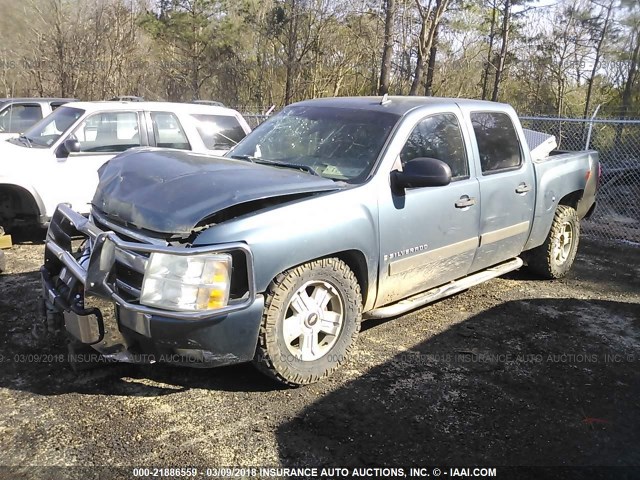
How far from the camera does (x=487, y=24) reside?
26.7m

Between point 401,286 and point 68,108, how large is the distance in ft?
18.2

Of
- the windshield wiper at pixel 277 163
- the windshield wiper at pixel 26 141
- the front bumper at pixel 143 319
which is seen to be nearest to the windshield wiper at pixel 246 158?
the windshield wiper at pixel 277 163

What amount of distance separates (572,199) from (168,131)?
16.6 ft

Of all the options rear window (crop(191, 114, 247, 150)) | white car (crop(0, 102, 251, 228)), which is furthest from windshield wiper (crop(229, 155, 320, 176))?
rear window (crop(191, 114, 247, 150))

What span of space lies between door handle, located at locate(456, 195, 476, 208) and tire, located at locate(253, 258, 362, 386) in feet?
3.92

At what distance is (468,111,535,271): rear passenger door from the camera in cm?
455

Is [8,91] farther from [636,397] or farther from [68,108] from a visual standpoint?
[636,397]

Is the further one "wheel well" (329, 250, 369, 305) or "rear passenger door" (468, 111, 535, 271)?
"rear passenger door" (468, 111, 535, 271)

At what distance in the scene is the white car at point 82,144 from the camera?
6504mm

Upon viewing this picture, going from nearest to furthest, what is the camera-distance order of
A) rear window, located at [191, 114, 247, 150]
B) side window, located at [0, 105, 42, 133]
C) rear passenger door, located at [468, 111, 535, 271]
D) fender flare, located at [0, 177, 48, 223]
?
rear passenger door, located at [468, 111, 535, 271]
fender flare, located at [0, 177, 48, 223]
rear window, located at [191, 114, 247, 150]
side window, located at [0, 105, 42, 133]

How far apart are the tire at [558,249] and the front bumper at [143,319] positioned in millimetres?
3805

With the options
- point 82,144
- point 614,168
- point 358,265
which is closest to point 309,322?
point 358,265

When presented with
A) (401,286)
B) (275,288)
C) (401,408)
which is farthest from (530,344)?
(275,288)

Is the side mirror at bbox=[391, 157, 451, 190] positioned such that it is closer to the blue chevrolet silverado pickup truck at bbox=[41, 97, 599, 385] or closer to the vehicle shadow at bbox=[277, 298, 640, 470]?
the blue chevrolet silverado pickup truck at bbox=[41, 97, 599, 385]
